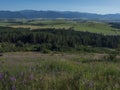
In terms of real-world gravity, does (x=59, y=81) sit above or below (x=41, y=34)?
above

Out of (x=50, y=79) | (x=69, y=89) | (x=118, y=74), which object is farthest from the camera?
(x=118, y=74)

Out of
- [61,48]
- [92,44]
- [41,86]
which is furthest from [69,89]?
[92,44]

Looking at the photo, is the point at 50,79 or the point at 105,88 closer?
the point at 105,88

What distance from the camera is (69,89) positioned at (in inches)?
167

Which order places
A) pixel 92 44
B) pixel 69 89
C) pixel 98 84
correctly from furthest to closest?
1. pixel 92 44
2. pixel 98 84
3. pixel 69 89

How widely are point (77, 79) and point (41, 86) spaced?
0.64m

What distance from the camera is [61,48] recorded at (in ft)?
272

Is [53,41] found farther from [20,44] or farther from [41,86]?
[41,86]

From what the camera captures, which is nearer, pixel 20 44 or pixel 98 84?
pixel 98 84

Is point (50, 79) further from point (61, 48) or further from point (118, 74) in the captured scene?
point (61, 48)

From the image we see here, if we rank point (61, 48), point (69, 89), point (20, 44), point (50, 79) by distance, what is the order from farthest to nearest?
point (20, 44) → point (61, 48) → point (50, 79) → point (69, 89)

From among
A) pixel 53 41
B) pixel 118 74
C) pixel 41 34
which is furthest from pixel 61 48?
pixel 118 74

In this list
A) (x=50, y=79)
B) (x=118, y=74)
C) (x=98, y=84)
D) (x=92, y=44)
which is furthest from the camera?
(x=92, y=44)

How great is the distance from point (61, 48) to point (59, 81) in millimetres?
78170
